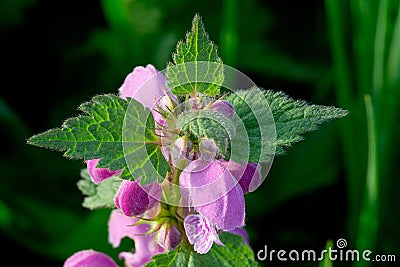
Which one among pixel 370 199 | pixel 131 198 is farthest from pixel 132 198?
pixel 370 199

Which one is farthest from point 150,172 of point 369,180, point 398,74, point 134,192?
point 398,74

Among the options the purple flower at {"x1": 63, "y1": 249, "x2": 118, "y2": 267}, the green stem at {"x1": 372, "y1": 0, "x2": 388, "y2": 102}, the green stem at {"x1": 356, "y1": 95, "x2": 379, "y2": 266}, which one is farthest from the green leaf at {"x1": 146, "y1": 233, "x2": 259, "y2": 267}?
the green stem at {"x1": 372, "y1": 0, "x2": 388, "y2": 102}

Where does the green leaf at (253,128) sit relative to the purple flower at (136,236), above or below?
above

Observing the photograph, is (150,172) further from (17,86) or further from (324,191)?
(17,86)

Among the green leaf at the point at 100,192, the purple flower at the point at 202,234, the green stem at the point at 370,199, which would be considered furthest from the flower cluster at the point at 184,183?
the green stem at the point at 370,199

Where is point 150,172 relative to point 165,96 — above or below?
below

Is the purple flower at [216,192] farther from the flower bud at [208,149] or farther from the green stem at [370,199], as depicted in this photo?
the green stem at [370,199]

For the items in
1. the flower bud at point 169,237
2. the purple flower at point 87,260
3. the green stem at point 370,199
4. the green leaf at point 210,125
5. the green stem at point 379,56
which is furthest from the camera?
the green stem at point 379,56
